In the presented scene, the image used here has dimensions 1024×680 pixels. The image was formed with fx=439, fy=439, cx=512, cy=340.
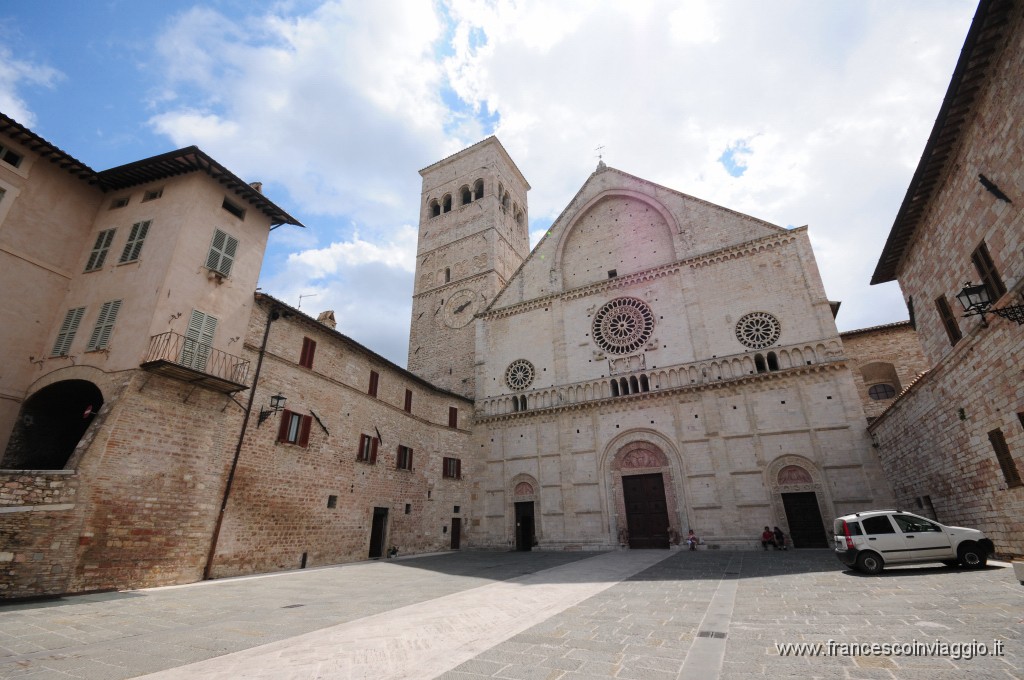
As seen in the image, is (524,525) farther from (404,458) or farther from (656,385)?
(656,385)

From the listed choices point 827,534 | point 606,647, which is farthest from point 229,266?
point 827,534

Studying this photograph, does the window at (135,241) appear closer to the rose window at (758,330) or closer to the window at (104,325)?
the window at (104,325)

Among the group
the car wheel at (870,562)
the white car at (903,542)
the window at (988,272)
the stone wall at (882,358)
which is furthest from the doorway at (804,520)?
the window at (988,272)

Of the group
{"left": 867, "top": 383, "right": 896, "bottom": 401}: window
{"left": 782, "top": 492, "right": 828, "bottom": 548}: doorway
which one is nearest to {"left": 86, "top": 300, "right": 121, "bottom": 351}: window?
{"left": 782, "top": 492, "right": 828, "bottom": 548}: doorway

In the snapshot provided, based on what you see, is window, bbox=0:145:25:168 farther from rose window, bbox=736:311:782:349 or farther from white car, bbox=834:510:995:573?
rose window, bbox=736:311:782:349

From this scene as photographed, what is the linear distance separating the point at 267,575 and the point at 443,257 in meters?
23.5

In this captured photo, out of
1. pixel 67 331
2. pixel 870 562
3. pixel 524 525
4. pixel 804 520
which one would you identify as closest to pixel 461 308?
pixel 524 525

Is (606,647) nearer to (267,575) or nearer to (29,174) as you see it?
(267,575)

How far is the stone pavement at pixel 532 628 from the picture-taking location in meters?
4.30

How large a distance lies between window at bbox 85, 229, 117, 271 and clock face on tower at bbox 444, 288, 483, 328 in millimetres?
17819

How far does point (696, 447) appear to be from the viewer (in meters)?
18.9

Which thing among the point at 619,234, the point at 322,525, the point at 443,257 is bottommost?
the point at 322,525

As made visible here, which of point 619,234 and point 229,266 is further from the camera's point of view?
point 619,234

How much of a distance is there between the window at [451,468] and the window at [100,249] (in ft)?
49.4
